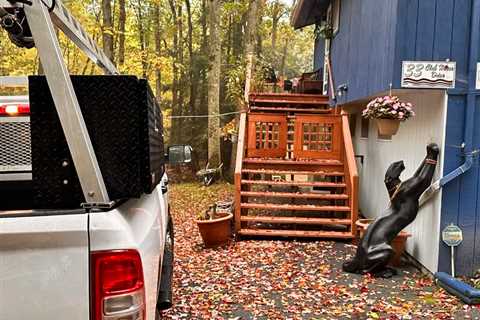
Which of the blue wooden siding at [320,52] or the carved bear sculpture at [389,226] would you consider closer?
the carved bear sculpture at [389,226]

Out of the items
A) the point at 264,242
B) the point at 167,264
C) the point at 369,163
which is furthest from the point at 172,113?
the point at 167,264

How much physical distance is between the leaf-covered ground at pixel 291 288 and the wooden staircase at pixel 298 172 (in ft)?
1.36

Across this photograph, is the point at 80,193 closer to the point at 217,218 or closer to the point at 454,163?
the point at 454,163

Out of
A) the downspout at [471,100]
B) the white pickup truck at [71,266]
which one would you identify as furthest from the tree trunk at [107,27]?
the white pickup truck at [71,266]

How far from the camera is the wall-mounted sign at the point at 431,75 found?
522cm

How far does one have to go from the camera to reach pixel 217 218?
7371mm

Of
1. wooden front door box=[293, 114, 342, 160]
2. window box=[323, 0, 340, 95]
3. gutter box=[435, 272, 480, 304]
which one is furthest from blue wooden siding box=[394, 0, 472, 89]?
window box=[323, 0, 340, 95]

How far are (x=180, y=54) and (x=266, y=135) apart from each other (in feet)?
41.4

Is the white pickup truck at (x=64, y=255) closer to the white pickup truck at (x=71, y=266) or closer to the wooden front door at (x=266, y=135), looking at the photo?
the white pickup truck at (x=71, y=266)

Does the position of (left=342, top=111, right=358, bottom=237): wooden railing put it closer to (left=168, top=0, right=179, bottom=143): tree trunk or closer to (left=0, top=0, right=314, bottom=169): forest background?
(left=0, top=0, right=314, bottom=169): forest background

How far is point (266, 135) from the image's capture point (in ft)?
29.7

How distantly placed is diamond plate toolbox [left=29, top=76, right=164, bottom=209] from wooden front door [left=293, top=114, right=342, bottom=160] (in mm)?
7010

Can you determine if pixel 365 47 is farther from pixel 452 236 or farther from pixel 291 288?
pixel 291 288

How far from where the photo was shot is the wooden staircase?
24.6 ft
